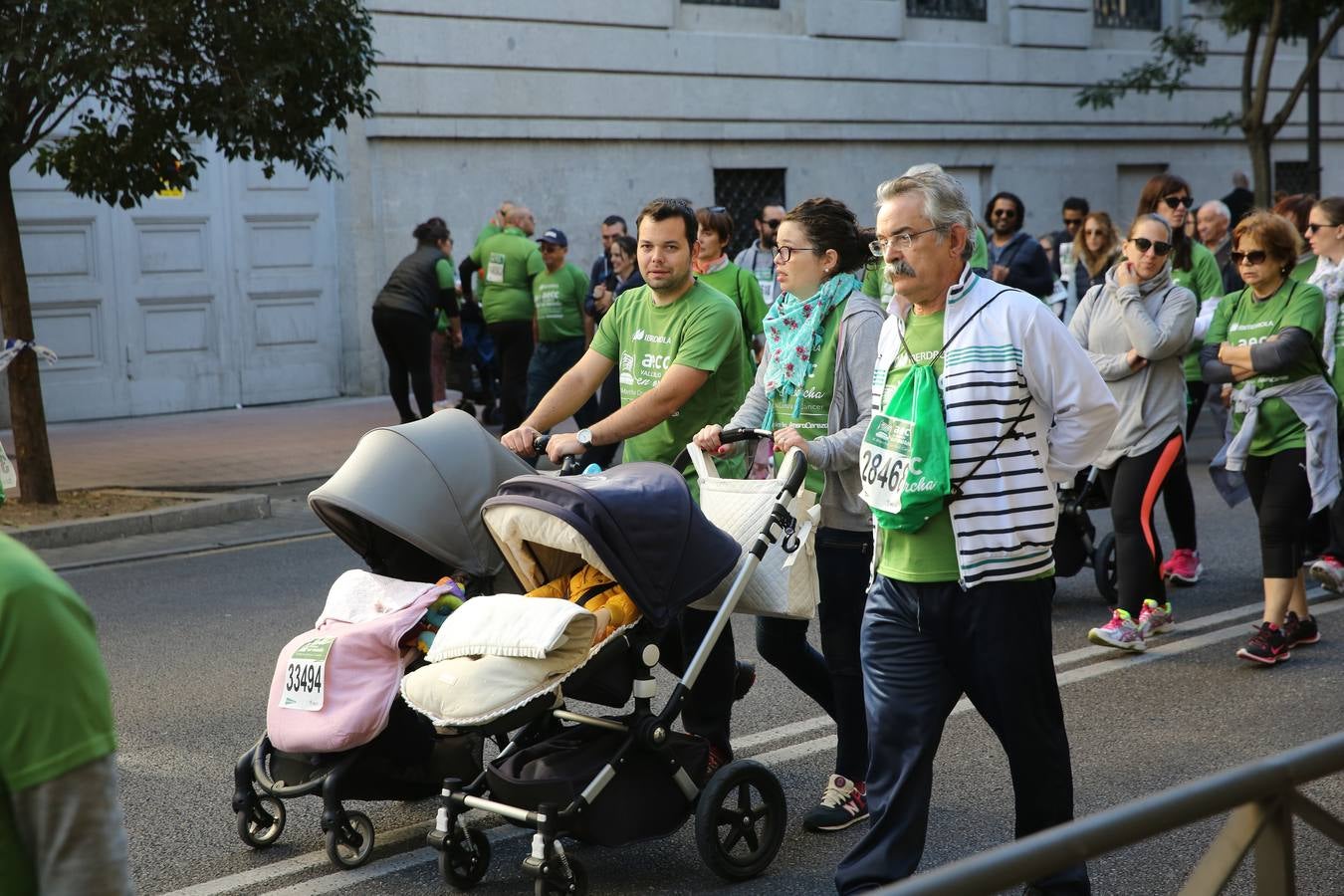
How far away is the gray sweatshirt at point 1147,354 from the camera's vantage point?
277 inches

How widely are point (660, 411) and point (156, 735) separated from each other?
2.26 m

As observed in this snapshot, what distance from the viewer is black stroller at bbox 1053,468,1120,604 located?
8.04 m

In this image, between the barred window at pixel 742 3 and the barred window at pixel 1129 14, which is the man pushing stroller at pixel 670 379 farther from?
the barred window at pixel 1129 14

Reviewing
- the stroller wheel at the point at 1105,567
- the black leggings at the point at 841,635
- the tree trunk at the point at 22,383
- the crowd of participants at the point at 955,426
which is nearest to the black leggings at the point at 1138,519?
the crowd of participants at the point at 955,426

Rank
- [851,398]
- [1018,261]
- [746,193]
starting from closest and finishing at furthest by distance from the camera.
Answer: [851,398], [1018,261], [746,193]

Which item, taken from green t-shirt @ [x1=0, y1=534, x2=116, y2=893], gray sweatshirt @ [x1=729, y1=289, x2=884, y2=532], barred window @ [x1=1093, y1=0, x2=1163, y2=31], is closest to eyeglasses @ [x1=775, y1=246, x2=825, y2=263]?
gray sweatshirt @ [x1=729, y1=289, x2=884, y2=532]

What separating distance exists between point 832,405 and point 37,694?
3081 mm

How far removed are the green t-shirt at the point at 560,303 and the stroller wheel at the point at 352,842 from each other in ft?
27.4

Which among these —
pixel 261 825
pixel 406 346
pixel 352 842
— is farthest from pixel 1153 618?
pixel 406 346

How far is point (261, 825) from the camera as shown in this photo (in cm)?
489

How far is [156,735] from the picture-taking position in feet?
19.8

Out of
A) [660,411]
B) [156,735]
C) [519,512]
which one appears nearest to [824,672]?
[660,411]

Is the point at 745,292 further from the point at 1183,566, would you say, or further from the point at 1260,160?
the point at 1260,160

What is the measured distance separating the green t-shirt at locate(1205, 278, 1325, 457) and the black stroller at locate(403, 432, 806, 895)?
10.1 ft
